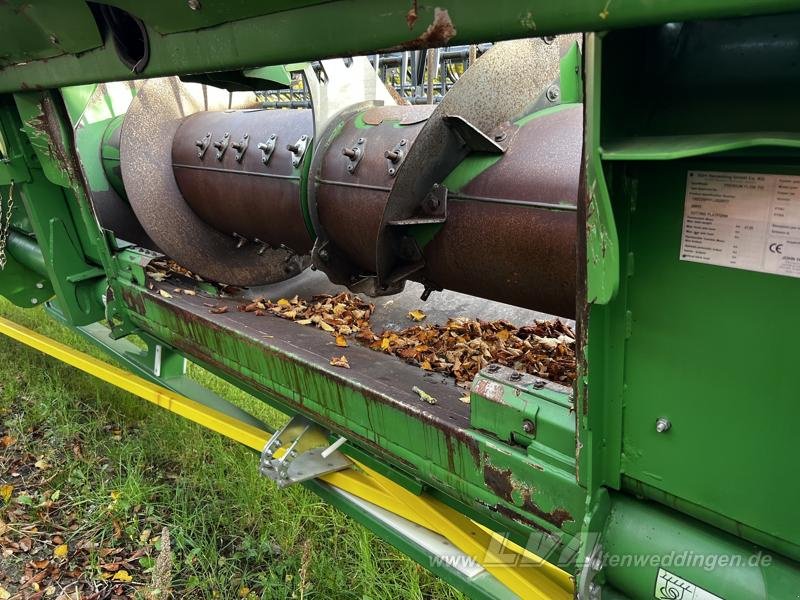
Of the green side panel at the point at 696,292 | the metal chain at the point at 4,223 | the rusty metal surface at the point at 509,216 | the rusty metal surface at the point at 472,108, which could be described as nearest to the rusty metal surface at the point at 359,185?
the rusty metal surface at the point at 509,216

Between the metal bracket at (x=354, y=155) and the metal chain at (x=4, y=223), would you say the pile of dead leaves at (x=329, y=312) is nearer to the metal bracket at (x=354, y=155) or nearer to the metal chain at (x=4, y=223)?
the metal bracket at (x=354, y=155)

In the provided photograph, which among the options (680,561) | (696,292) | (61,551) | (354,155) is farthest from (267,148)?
(61,551)

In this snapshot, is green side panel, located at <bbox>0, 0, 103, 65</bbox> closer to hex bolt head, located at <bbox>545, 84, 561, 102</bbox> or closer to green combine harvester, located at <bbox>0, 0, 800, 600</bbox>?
green combine harvester, located at <bbox>0, 0, 800, 600</bbox>

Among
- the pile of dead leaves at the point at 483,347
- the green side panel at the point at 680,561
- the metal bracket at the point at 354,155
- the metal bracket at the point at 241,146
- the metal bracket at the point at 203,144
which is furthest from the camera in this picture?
the metal bracket at the point at 203,144

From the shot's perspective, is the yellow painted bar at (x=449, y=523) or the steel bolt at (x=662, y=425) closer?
the steel bolt at (x=662, y=425)

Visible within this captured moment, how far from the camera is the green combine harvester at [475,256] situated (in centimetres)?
102

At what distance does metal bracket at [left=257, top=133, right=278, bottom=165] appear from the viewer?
2432 millimetres

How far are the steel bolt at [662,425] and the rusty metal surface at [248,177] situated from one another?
155 centimetres

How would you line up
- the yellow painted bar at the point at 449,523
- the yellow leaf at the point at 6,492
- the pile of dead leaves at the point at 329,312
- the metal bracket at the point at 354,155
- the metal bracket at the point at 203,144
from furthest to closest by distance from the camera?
the yellow leaf at the point at 6,492 < the metal bracket at the point at 203,144 < the pile of dead leaves at the point at 329,312 < the metal bracket at the point at 354,155 < the yellow painted bar at the point at 449,523

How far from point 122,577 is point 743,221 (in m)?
2.89

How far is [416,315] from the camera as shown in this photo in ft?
8.46

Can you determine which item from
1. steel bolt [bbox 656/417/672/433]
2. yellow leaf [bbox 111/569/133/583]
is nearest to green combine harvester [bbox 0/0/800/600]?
steel bolt [bbox 656/417/672/433]

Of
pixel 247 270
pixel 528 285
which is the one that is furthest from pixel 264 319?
pixel 528 285

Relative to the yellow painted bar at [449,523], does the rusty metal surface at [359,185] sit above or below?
above
